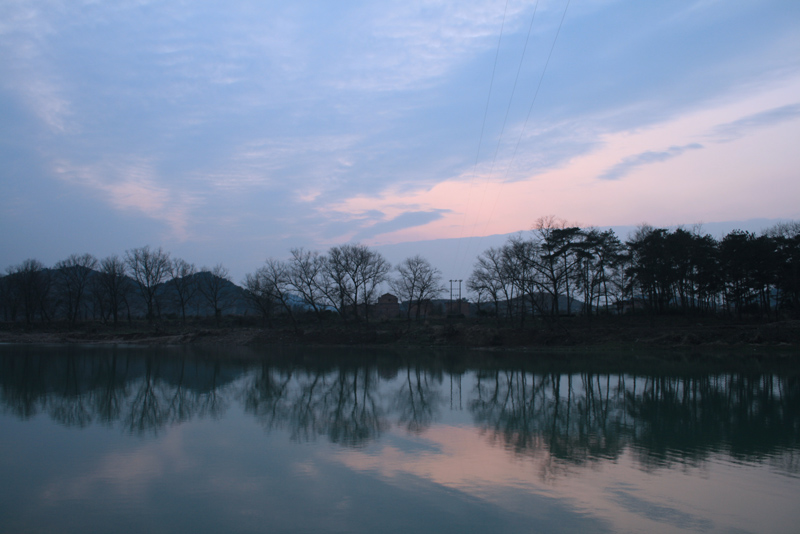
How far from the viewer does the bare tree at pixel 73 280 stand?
7131 cm

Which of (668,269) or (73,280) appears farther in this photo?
(73,280)

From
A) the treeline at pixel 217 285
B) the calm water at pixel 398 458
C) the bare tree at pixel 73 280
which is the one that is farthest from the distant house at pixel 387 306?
the calm water at pixel 398 458

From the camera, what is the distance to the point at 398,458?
33.0 feet

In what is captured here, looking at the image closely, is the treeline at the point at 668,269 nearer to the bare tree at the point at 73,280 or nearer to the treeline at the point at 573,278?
the treeline at the point at 573,278

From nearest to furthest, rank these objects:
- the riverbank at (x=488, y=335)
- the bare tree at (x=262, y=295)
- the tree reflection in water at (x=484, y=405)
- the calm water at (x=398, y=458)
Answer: the calm water at (x=398, y=458) → the tree reflection in water at (x=484, y=405) → the riverbank at (x=488, y=335) → the bare tree at (x=262, y=295)

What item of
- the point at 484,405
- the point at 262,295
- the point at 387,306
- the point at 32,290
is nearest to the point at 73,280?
the point at 32,290

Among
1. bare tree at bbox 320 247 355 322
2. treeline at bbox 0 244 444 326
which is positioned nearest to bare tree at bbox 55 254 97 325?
treeline at bbox 0 244 444 326

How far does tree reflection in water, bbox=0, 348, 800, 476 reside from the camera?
11.5m

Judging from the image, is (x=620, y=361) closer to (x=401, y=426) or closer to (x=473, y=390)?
(x=473, y=390)

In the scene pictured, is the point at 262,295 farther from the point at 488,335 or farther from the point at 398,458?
the point at 398,458

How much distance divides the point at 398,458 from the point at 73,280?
81.3 meters

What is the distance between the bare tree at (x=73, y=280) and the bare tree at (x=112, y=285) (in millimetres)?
2041

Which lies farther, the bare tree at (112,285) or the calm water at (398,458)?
the bare tree at (112,285)

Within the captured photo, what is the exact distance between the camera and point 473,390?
20.3m
